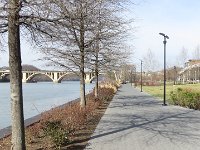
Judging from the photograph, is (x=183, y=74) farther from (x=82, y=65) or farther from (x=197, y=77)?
(x=82, y=65)

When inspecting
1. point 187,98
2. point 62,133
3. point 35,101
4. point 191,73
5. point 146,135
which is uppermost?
point 191,73

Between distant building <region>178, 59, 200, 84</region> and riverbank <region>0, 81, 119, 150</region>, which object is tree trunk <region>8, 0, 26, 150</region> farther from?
distant building <region>178, 59, 200, 84</region>

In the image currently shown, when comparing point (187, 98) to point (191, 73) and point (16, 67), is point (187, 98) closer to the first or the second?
point (16, 67)

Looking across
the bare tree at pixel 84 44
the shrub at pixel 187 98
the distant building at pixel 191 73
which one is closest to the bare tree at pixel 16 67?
the bare tree at pixel 84 44

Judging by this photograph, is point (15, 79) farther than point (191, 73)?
No

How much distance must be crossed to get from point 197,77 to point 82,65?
106071mm

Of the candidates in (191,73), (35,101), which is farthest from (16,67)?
(191,73)

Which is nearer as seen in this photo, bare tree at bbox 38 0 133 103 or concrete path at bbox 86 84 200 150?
concrete path at bbox 86 84 200 150


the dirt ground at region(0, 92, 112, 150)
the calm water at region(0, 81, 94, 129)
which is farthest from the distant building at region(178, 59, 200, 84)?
the dirt ground at region(0, 92, 112, 150)

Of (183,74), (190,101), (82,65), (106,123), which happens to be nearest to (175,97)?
(190,101)

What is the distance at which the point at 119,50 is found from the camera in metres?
23.5

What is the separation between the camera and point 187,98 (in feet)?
79.3

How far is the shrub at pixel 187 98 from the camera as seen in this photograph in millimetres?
22642

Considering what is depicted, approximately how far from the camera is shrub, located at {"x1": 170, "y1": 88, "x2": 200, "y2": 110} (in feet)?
74.3
